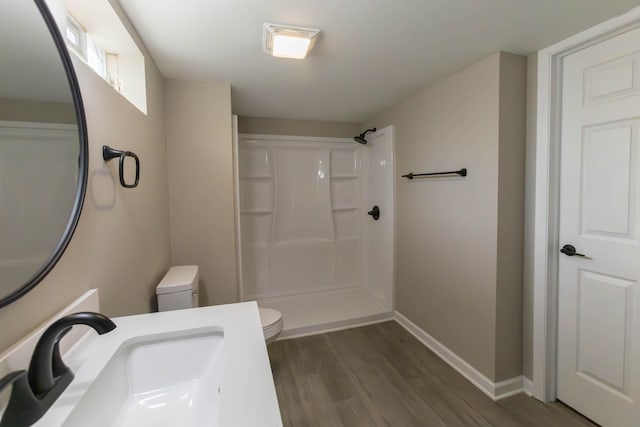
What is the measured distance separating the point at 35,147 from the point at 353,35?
1418 millimetres

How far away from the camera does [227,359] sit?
78 centimetres

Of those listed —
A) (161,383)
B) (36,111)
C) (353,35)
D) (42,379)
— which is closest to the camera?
(42,379)

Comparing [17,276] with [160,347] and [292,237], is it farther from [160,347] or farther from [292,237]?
[292,237]

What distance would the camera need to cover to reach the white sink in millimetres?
757

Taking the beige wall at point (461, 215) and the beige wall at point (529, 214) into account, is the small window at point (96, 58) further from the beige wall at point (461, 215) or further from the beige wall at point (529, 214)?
the beige wall at point (529, 214)

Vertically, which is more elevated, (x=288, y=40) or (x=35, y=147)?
(x=288, y=40)

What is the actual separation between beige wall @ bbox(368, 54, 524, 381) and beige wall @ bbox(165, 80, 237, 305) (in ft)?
5.12

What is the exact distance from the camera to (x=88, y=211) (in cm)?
95

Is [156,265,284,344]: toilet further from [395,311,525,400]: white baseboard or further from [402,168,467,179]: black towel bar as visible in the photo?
[402,168,467,179]: black towel bar

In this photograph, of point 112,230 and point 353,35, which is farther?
point 353,35

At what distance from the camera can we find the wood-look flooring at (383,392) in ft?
5.35

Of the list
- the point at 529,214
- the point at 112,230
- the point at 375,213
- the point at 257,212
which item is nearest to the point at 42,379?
the point at 112,230

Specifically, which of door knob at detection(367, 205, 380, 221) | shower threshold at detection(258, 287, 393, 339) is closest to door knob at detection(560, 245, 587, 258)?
shower threshold at detection(258, 287, 393, 339)

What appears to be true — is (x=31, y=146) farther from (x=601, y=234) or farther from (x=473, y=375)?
(x=473, y=375)
